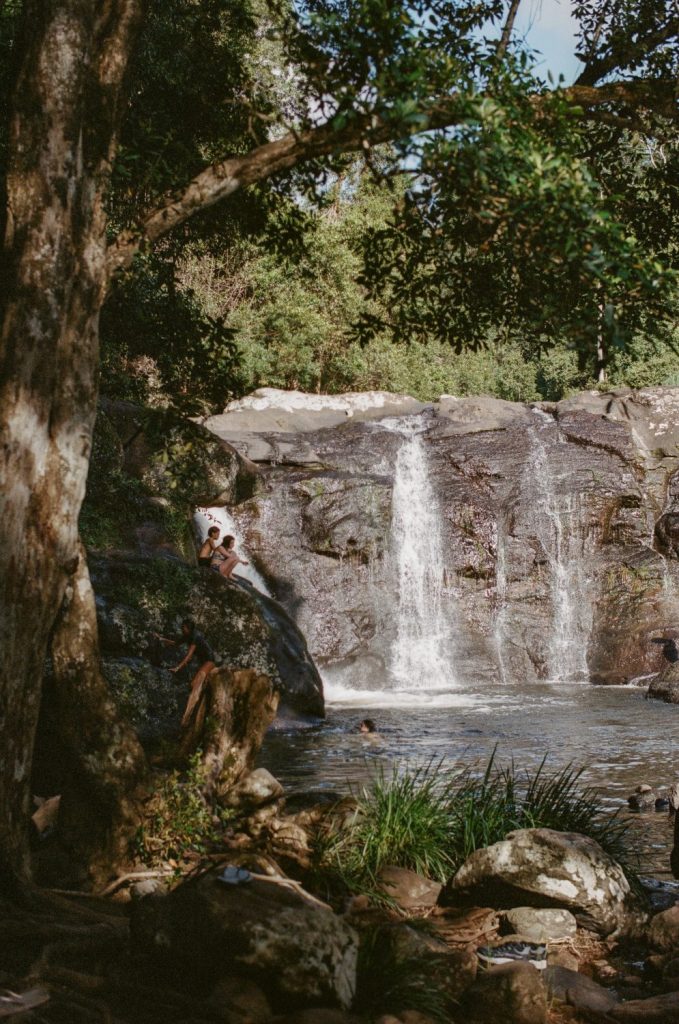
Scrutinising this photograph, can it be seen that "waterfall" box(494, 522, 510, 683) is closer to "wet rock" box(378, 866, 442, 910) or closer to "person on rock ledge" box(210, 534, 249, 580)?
"person on rock ledge" box(210, 534, 249, 580)

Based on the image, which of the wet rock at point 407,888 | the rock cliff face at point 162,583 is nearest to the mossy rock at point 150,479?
the rock cliff face at point 162,583

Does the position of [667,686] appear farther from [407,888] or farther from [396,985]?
[396,985]

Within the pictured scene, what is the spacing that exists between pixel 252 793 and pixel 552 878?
296 centimetres

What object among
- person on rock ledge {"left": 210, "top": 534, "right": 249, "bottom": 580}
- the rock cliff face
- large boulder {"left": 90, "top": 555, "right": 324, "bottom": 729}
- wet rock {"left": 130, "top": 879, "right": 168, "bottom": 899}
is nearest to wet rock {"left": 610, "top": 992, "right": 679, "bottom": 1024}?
wet rock {"left": 130, "top": 879, "right": 168, "bottom": 899}

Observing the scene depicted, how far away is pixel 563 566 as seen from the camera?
26.5 meters

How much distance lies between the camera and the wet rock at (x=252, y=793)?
351 inches

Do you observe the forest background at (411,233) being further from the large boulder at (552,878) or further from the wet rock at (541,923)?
the wet rock at (541,923)

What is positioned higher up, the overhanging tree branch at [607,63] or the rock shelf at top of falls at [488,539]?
the overhanging tree branch at [607,63]

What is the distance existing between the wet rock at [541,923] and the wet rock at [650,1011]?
114cm

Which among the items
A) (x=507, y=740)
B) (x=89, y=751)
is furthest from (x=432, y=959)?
(x=507, y=740)

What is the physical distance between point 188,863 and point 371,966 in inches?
91.9

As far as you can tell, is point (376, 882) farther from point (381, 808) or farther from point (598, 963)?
point (598, 963)

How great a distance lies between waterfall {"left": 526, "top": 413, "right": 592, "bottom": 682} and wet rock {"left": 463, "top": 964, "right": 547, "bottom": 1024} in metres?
20.0

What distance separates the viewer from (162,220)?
7.27 m
